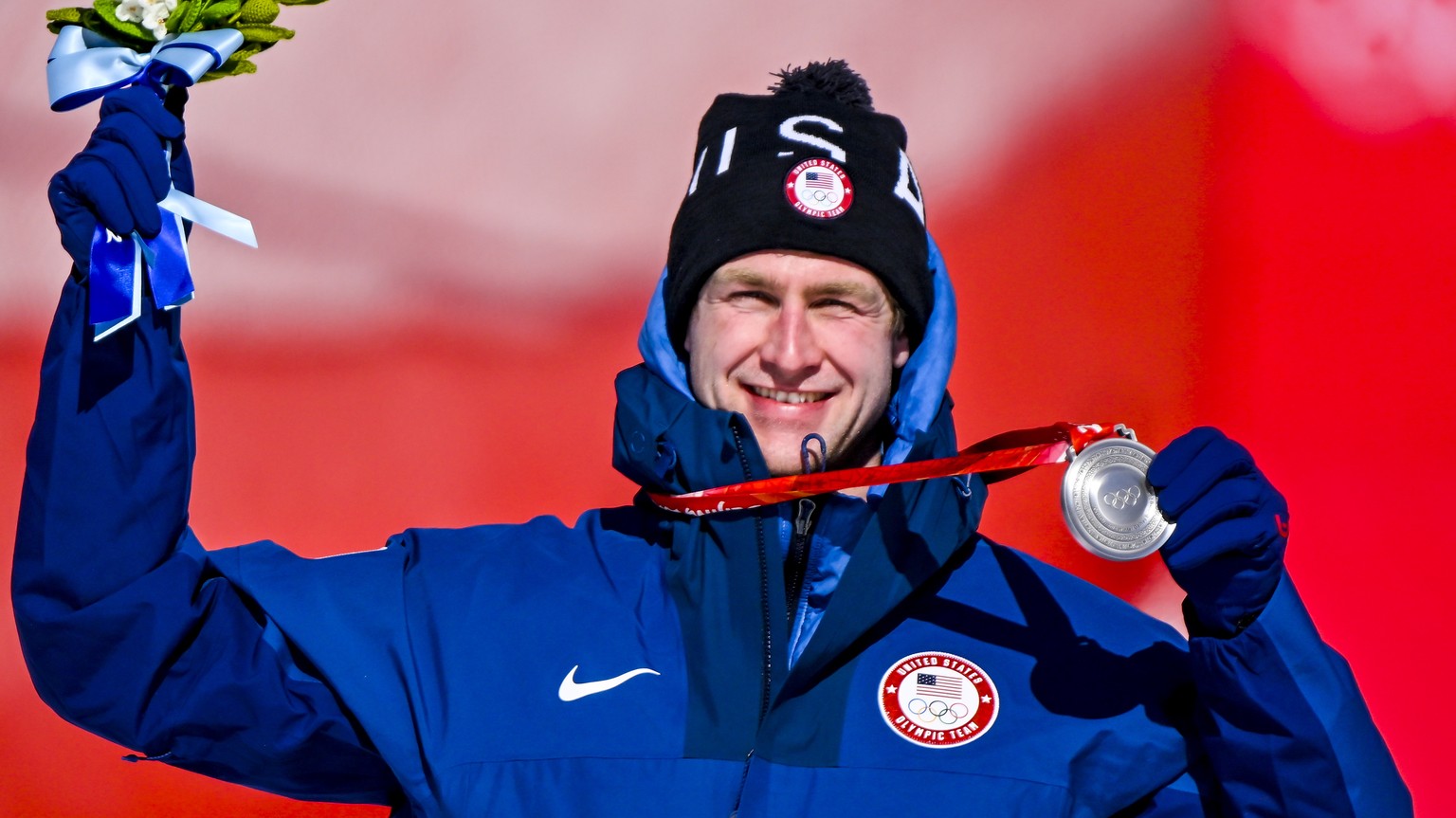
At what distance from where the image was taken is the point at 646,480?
1985 mm

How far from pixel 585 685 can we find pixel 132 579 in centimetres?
51

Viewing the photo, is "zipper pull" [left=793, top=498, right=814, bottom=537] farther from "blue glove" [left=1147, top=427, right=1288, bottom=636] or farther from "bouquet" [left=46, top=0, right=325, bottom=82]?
"bouquet" [left=46, top=0, right=325, bottom=82]

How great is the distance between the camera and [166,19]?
1742mm

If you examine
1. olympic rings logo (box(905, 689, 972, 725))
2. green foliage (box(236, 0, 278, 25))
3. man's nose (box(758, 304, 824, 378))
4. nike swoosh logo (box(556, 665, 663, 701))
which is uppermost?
green foliage (box(236, 0, 278, 25))

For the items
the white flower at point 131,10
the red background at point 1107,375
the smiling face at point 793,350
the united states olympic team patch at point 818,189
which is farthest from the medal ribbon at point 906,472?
the red background at point 1107,375

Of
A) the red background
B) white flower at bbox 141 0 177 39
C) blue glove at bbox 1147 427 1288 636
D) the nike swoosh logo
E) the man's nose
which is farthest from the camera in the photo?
the red background

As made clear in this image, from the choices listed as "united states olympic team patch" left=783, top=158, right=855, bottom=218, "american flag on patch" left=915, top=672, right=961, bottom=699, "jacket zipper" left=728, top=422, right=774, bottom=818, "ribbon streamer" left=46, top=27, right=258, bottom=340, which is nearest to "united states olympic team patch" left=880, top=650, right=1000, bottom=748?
"american flag on patch" left=915, top=672, right=961, bottom=699

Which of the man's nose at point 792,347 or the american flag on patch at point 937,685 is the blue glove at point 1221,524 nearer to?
the american flag on patch at point 937,685

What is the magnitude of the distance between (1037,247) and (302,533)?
64.4 inches

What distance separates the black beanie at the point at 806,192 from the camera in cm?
208

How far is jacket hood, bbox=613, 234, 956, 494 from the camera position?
1.95 metres

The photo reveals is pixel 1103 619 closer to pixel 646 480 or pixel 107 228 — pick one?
pixel 646 480

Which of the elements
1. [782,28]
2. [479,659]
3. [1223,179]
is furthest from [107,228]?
[1223,179]

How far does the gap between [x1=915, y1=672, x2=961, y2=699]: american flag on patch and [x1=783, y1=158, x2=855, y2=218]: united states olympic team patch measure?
59 centimetres
